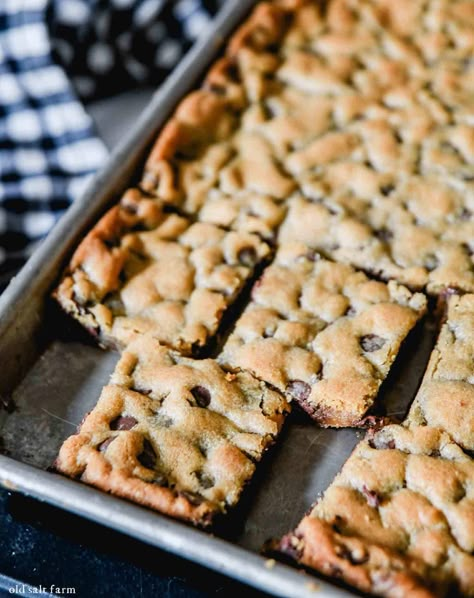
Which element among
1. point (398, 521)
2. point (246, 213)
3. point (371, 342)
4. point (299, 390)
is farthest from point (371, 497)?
point (246, 213)

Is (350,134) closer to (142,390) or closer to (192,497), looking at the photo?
(142,390)

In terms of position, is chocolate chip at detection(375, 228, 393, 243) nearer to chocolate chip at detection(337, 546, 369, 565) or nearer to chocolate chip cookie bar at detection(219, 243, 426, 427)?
chocolate chip cookie bar at detection(219, 243, 426, 427)

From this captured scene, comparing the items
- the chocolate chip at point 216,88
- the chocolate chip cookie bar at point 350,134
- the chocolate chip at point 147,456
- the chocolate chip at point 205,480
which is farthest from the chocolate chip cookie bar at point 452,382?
the chocolate chip at point 216,88

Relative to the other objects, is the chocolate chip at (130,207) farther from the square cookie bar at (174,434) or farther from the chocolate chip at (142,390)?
the chocolate chip at (142,390)

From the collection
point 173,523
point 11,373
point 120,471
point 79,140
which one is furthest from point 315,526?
point 79,140

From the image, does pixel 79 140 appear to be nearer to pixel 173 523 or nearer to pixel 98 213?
pixel 98 213

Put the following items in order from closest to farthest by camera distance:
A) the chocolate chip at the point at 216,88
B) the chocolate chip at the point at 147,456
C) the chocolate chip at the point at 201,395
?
1. the chocolate chip at the point at 147,456
2. the chocolate chip at the point at 201,395
3. the chocolate chip at the point at 216,88
